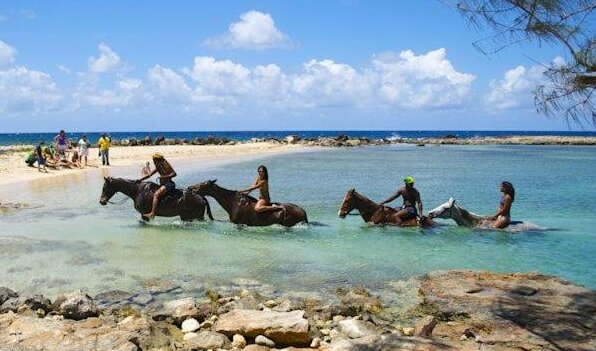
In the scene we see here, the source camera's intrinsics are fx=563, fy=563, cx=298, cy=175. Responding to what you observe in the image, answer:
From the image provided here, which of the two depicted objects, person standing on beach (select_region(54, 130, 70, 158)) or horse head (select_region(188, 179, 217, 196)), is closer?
horse head (select_region(188, 179, 217, 196))

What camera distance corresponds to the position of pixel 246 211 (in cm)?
1538

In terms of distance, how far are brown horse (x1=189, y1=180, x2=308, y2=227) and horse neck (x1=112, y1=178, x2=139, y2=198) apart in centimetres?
187

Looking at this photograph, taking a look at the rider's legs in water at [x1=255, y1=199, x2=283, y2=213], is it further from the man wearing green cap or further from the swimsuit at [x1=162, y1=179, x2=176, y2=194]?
the man wearing green cap

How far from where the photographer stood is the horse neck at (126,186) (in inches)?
635

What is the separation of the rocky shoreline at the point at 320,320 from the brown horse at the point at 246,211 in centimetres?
569

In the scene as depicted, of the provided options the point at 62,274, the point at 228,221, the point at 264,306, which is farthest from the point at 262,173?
the point at 264,306

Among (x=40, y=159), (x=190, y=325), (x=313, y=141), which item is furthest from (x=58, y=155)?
(x=313, y=141)

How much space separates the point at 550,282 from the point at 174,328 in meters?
6.41

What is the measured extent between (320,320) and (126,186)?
988 cm

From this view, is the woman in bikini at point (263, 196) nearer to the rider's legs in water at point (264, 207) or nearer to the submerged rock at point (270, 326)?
Answer: the rider's legs in water at point (264, 207)

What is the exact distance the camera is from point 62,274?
10875mm

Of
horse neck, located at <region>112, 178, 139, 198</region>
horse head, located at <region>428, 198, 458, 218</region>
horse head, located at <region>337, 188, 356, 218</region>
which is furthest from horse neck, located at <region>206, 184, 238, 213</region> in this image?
horse head, located at <region>428, 198, 458, 218</region>

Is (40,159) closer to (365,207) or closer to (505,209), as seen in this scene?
(365,207)

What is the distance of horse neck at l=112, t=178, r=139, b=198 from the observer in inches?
635
